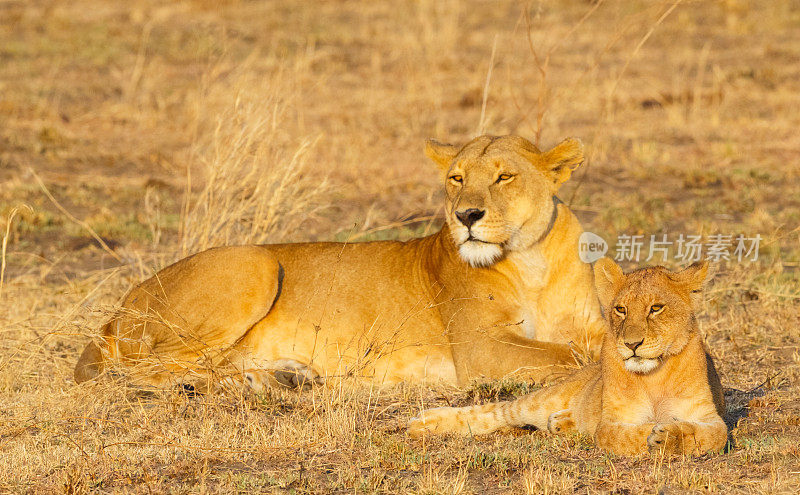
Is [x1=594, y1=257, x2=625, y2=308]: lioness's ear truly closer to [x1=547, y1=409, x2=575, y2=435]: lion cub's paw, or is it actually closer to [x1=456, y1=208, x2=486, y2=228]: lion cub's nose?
[x1=547, y1=409, x2=575, y2=435]: lion cub's paw

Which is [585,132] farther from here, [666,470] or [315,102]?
[666,470]

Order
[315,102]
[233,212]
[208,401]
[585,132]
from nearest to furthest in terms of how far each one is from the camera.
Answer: [208,401]
[233,212]
[585,132]
[315,102]

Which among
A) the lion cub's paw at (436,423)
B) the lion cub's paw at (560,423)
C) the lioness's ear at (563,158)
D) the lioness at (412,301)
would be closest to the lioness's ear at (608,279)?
the lion cub's paw at (560,423)

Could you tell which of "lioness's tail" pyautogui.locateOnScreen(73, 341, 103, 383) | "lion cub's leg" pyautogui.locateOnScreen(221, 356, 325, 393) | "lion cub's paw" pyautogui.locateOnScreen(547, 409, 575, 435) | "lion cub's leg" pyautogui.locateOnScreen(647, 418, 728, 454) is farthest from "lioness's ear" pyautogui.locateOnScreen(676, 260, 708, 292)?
"lioness's tail" pyautogui.locateOnScreen(73, 341, 103, 383)

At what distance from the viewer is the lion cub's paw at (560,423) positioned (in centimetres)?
486

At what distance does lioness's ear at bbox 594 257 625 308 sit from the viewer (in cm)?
457

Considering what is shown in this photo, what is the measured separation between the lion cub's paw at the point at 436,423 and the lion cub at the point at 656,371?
0.71 m

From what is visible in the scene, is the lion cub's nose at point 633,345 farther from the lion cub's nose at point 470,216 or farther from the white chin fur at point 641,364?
the lion cub's nose at point 470,216

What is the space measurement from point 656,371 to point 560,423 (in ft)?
2.15

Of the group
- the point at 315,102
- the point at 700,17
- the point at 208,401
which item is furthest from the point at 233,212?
the point at 700,17

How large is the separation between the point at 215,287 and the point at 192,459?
1879 mm

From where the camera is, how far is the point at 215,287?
6.42 m

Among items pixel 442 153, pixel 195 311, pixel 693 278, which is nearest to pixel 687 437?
pixel 693 278

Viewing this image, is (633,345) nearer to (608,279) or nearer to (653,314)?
(653,314)
